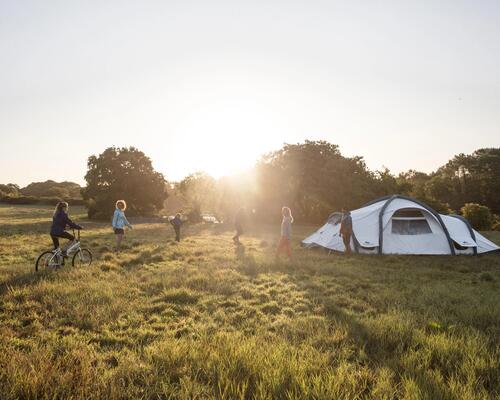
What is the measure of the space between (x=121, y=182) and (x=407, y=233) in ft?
113

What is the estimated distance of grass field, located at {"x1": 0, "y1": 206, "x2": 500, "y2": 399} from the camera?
11.3 feet

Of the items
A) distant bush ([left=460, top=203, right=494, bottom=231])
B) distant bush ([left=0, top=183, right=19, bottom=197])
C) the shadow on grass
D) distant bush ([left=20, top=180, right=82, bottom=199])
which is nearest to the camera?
the shadow on grass

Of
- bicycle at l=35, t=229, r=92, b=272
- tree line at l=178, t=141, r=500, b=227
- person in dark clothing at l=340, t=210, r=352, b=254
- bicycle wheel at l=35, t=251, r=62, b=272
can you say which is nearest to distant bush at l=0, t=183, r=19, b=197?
tree line at l=178, t=141, r=500, b=227

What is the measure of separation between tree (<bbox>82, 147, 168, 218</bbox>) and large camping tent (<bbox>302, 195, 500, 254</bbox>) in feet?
104

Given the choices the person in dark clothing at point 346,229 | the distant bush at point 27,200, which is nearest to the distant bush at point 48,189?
the distant bush at point 27,200

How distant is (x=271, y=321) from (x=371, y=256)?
9469 mm

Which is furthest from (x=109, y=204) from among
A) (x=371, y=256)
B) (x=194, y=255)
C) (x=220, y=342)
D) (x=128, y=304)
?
(x=220, y=342)

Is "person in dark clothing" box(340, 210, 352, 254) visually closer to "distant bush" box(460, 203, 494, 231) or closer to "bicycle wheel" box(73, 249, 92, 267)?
"bicycle wheel" box(73, 249, 92, 267)

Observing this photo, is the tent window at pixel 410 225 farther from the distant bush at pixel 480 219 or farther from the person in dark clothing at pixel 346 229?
the distant bush at pixel 480 219

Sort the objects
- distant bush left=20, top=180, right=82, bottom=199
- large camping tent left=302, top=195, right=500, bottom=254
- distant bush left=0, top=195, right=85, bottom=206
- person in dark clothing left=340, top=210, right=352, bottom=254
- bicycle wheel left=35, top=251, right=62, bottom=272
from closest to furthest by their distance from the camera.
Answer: bicycle wheel left=35, top=251, right=62, bottom=272 → large camping tent left=302, top=195, right=500, bottom=254 → person in dark clothing left=340, top=210, right=352, bottom=254 → distant bush left=0, top=195, right=85, bottom=206 → distant bush left=20, top=180, right=82, bottom=199

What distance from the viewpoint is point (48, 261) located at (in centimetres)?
1004

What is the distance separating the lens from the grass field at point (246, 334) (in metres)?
3.44

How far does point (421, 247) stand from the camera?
47.9 ft

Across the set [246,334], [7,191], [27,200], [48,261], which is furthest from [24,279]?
[7,191]
